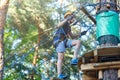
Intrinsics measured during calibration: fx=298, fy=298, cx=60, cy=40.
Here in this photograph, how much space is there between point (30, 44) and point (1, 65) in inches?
197

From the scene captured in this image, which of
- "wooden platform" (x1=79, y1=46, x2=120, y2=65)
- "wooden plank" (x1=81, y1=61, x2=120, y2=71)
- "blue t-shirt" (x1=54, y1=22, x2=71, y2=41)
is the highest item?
"blue t-shirt" (x1=54, y1=22, x2=71, y2=41)

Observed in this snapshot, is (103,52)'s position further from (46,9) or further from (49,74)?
(49,74)

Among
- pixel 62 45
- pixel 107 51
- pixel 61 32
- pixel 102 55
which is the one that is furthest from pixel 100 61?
pixel 61 32

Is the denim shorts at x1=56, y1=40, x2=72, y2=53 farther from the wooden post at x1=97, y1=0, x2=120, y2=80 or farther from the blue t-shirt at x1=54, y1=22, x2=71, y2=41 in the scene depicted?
the wooden post at x1=97, y1=0, x2=120, y2=80

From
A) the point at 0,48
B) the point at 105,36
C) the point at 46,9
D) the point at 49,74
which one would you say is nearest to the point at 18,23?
the point at 46,9

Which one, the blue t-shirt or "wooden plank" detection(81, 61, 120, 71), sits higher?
the blue t-shirt

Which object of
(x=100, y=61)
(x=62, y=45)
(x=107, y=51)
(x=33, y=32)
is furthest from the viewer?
(x=33, y=32)

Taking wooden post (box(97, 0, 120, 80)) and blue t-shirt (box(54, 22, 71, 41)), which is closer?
wooden post (box(97, 0, 120, 80))

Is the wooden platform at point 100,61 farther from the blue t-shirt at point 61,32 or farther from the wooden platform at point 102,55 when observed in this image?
the blue t-shirt at point 61,32

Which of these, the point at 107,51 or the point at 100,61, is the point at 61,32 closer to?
the point at 100,61

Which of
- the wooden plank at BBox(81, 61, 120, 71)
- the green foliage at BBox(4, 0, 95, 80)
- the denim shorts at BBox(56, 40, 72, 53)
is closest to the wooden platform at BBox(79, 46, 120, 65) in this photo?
the wooden plank at BBox(81, 61, 120, 71)

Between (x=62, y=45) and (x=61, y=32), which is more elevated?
(x=61, y=32)

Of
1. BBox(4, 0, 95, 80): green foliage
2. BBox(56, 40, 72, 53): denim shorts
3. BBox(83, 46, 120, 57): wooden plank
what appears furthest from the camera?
BBox(4, 0, 95, 80): green foliage

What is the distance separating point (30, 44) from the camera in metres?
12.6
